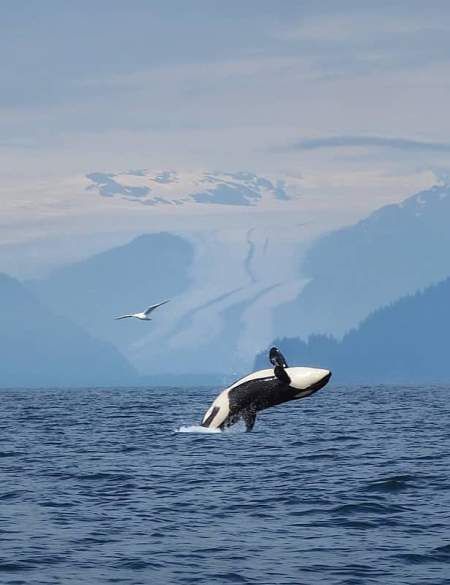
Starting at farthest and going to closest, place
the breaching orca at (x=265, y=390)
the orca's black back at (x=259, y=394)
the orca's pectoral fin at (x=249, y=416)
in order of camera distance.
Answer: the orca's pectoral fin at (x=249, y=416), the orca's black back at (x=259, y=394), the breaching orca at (x=265, y=390)

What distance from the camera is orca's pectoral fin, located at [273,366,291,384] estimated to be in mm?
31602

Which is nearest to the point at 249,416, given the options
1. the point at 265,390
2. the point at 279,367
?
the point at 265,390

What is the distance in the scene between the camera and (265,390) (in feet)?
109

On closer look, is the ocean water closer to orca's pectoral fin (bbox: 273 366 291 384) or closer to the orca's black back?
the orca's black back

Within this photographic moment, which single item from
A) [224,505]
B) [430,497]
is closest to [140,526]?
[224,505]

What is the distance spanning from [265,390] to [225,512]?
16.1 ft

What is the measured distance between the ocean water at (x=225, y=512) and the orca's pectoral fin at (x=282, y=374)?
324 cm

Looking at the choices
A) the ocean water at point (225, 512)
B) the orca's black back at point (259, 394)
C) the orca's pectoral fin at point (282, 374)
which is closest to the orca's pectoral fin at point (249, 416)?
the orca's black back at point (259, 394)

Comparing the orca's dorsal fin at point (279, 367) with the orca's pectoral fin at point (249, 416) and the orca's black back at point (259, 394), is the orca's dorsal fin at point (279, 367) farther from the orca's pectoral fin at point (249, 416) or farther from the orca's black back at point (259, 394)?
the orca's pectoral fin at point (249, 416)

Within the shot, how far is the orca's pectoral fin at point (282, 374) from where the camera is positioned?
31.6 meters

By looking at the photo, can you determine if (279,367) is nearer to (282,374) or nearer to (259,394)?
(282,374)

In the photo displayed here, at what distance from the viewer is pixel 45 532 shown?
26594mm

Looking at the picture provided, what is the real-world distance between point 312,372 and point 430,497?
493cm

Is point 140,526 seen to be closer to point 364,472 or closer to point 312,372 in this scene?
point 312,372
